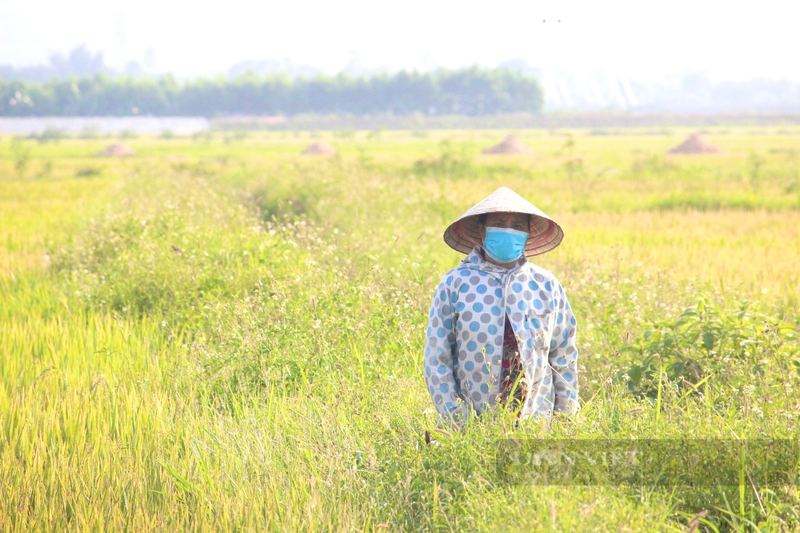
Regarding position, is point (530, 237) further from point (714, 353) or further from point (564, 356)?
point (714, 353)

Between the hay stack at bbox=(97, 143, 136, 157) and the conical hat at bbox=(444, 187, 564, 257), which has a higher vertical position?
the conical hat at bbox=(444, 187, 564, 257)

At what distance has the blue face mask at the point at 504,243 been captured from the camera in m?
2.93

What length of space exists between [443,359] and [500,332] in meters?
0.25

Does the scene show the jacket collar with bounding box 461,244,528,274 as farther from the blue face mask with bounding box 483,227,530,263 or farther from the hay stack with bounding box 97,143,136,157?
the hay stack with bounding box 97,143,136,157

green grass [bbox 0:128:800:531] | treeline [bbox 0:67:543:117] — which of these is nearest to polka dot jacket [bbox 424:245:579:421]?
green grass [bbox 0:128:800:531]

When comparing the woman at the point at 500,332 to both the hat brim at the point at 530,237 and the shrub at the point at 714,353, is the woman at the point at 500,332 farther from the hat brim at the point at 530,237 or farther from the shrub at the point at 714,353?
the shrub at the point at 714,353

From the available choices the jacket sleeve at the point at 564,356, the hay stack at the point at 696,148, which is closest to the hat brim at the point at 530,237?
the jacket sleeve at the point at 564,356

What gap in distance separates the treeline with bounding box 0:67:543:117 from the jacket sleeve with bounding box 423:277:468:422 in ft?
383

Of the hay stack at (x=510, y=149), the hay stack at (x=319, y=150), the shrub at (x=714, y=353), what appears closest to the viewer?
the shrub at (x=714, y=353)

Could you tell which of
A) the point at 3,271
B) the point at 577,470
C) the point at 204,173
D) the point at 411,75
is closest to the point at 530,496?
the point at 577,470

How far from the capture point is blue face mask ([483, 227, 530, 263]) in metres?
2.93

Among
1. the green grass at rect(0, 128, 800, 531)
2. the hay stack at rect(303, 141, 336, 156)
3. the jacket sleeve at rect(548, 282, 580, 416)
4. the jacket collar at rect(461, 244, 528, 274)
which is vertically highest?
the jacket collar at rect(461, 244, 528, 274)

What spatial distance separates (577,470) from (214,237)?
229 inches

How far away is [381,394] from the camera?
351cm
